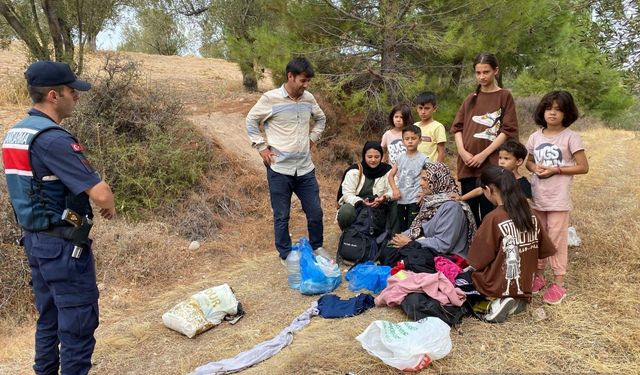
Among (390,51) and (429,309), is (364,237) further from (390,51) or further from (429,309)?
(390,51)

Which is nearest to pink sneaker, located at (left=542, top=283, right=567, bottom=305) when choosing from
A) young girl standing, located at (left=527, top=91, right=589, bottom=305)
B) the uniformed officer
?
young girl standing, located at (left=527, top=91, right=589, bottom=305)

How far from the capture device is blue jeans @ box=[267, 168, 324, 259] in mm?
4234

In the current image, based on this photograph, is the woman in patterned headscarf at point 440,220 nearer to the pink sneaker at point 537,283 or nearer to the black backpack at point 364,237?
the black backpack at point 364,237

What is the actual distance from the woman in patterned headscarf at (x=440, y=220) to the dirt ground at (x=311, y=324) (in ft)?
2.41

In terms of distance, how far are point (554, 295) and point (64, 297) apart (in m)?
3.19

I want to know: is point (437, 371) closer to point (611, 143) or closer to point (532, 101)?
point (611, 143)

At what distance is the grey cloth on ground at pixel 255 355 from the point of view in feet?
9.23

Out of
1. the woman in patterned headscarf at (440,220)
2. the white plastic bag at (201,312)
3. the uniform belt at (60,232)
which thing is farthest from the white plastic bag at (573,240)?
the uniform belt at (60,232)

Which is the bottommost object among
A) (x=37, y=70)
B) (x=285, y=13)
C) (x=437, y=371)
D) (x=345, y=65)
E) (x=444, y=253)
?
(x=437, y=371)

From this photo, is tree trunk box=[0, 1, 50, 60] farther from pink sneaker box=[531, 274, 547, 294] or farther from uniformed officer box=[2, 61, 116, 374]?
pink sneaker box=[531, 274, 547, 294]

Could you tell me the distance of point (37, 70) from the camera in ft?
7.64

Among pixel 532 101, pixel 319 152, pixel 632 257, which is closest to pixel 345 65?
pixel 319 152

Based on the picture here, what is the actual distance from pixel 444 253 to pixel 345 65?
444cm

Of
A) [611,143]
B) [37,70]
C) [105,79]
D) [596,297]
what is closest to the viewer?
[37,70]
